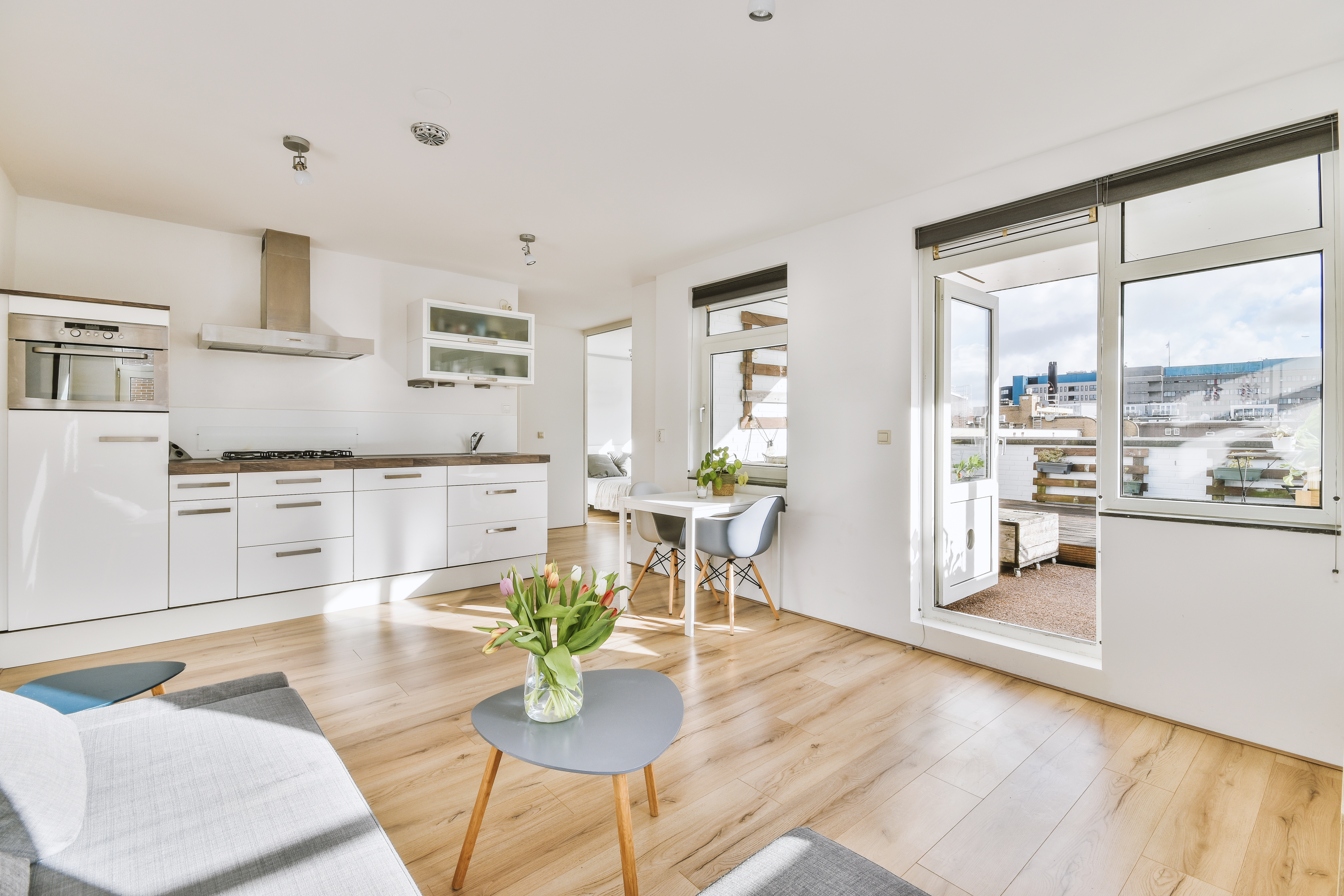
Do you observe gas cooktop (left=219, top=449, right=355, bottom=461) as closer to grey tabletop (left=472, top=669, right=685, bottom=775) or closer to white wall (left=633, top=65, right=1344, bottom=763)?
white wall (left=633, top=65, right=1344, bottom=763)

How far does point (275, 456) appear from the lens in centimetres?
394

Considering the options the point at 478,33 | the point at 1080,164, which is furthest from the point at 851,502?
the point at 478,33

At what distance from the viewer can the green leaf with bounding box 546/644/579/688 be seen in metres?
1.46

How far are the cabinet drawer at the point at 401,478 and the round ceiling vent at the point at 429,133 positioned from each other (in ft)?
6.98

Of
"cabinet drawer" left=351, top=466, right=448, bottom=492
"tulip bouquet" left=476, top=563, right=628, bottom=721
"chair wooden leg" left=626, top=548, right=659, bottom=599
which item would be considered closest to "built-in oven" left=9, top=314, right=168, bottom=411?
Result: "cabinet drawer" left=351, top=466, right=448, bottom=492

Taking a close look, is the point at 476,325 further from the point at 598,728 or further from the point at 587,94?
the point at 598,728

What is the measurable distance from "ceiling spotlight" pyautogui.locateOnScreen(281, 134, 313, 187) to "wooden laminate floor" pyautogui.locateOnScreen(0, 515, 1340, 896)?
2324mm

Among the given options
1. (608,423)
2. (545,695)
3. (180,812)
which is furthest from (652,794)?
(608,423)

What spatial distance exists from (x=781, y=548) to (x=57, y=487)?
389 centimetres

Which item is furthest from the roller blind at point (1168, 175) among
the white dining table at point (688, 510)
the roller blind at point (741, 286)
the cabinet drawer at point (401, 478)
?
the cabinet drawer at point (401, 478)

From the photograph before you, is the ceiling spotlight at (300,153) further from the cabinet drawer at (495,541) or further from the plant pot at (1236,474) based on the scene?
the plant pot at (1236,474)

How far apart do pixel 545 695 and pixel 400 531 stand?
2983 mm

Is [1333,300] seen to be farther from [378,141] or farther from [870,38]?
[378,141]

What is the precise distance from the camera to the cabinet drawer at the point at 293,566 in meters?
3.52
